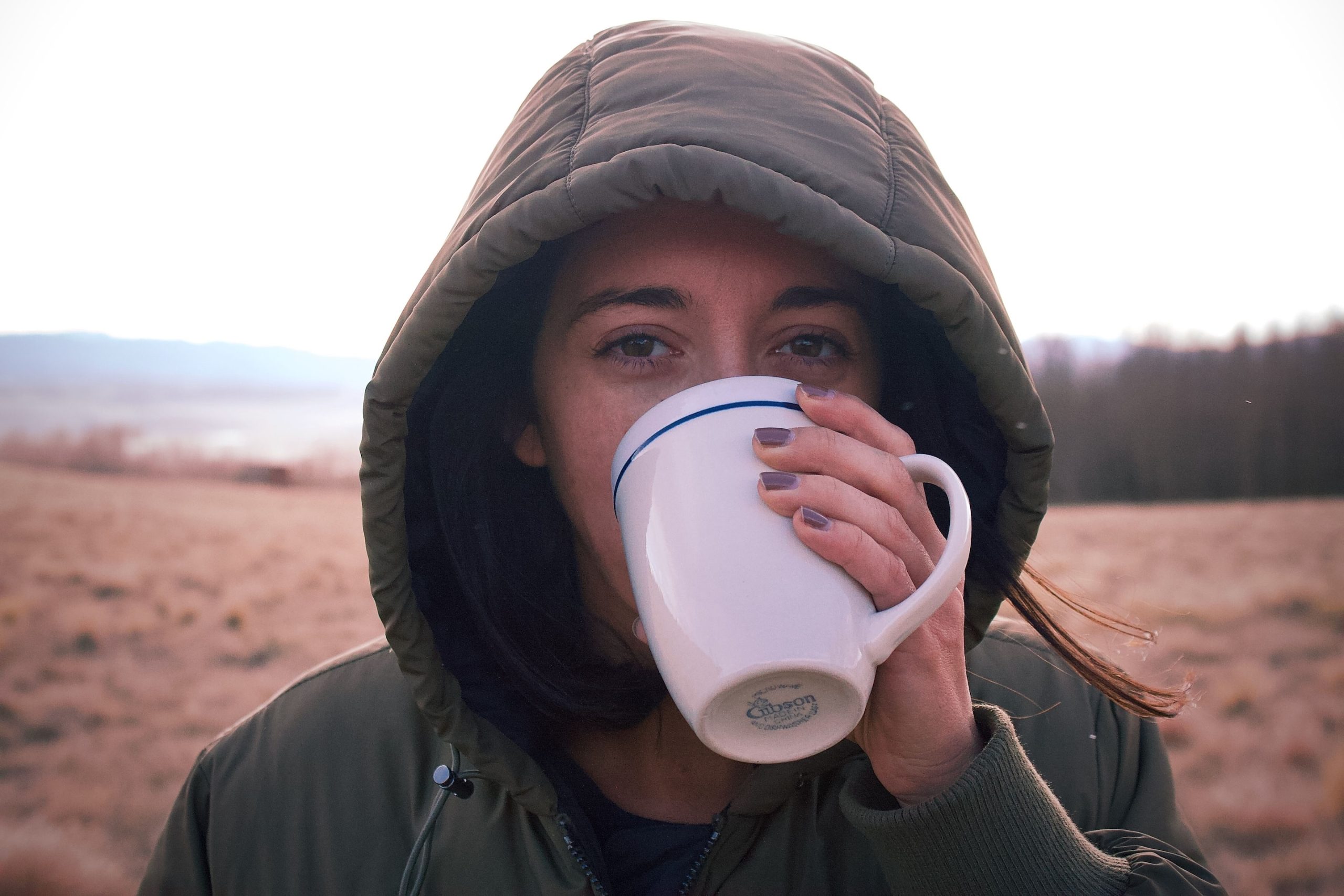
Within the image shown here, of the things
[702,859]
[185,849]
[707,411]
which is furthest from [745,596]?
[185,849]

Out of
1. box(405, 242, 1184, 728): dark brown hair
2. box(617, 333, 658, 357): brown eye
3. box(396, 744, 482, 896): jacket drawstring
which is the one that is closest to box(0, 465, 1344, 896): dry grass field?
box(405, 242, 1184, 728): dark brown hair

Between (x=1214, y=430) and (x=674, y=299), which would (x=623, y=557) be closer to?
(x=674, y=299)

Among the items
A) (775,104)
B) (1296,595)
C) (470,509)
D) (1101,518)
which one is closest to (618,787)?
(470,509)

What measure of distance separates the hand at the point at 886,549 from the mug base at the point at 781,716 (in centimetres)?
11

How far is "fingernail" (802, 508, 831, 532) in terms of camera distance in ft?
2.65

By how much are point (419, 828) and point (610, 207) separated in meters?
1.07

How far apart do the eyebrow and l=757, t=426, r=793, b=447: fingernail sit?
1.24 feet

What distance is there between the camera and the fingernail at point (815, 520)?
807 millimetres

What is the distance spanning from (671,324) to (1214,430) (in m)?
16.2

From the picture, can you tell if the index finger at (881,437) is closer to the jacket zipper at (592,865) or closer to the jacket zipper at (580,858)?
the jacket zipper at (592,865)

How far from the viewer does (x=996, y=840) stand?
1.01 metres

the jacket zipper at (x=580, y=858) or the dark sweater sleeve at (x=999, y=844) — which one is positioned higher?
the dark sweater sleeve at (x=999, y=844)

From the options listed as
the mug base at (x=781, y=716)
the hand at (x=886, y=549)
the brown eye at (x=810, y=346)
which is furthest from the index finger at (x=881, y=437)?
the brown eye at (x=810, y=346)

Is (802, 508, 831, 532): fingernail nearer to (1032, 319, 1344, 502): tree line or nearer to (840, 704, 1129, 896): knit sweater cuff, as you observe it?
(840, 704, 1129, 896): knit sweater cuff
